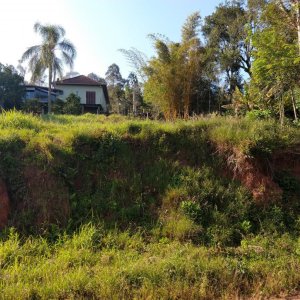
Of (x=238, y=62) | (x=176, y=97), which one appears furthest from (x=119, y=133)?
(x=238, y=62)

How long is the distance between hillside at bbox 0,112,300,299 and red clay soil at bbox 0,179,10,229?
0.02 meters

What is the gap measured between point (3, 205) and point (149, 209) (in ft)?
9.50

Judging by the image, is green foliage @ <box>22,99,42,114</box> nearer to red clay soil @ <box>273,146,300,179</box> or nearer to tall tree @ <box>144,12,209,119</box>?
tall tree @ <box>144,12,209,119</box>

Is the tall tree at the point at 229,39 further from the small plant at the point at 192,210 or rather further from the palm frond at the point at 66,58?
the small plant at the point at 192,210

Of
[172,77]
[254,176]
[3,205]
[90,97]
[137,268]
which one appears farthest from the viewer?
[90,97]

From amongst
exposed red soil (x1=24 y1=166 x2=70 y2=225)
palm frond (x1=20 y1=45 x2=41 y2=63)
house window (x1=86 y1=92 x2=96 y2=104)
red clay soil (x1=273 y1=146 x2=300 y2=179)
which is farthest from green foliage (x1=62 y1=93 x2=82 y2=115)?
red clay soil (x1=273 y1=146 x2=300 y2=179)

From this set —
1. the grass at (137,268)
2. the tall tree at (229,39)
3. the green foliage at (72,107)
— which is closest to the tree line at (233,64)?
the tall tree at (229,39)

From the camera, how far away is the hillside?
18.0 ft

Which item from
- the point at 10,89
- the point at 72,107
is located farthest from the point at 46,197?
the point at 10,89

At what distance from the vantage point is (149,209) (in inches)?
309

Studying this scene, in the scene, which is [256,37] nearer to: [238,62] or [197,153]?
[197,153]

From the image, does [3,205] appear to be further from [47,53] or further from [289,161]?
[47,53]

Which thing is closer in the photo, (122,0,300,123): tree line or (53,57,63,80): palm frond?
(122,0,300,123): tree line

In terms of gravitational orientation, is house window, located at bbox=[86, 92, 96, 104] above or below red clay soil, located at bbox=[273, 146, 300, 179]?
above
